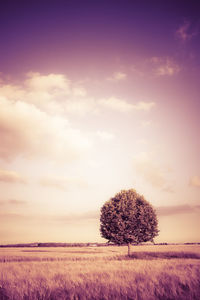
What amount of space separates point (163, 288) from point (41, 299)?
11.7 feet

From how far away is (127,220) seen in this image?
121 ft

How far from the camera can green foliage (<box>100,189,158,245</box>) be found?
1422 inches

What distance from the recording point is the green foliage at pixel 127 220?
3612cm

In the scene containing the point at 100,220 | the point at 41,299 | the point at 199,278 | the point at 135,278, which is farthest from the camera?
the point at 100,220

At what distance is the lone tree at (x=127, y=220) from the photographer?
36.1 meters

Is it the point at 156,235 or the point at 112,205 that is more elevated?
the point at 112,205

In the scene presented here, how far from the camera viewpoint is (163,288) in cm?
684

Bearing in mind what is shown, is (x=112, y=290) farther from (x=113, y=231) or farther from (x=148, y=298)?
(x=113, y=231)

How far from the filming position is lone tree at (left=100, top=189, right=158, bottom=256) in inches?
1422

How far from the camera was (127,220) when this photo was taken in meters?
37.0

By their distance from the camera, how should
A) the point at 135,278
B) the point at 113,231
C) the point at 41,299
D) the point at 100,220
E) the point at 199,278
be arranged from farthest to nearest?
the point at 100,220 → the point at 113,231 → the point at 135,278 → the point at 199,278 → the point at 41,299

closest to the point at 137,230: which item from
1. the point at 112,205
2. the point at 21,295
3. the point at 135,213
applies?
the point at 135,213

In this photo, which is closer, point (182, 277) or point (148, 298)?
point (148, 298)

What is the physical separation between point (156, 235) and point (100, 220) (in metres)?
9.50
